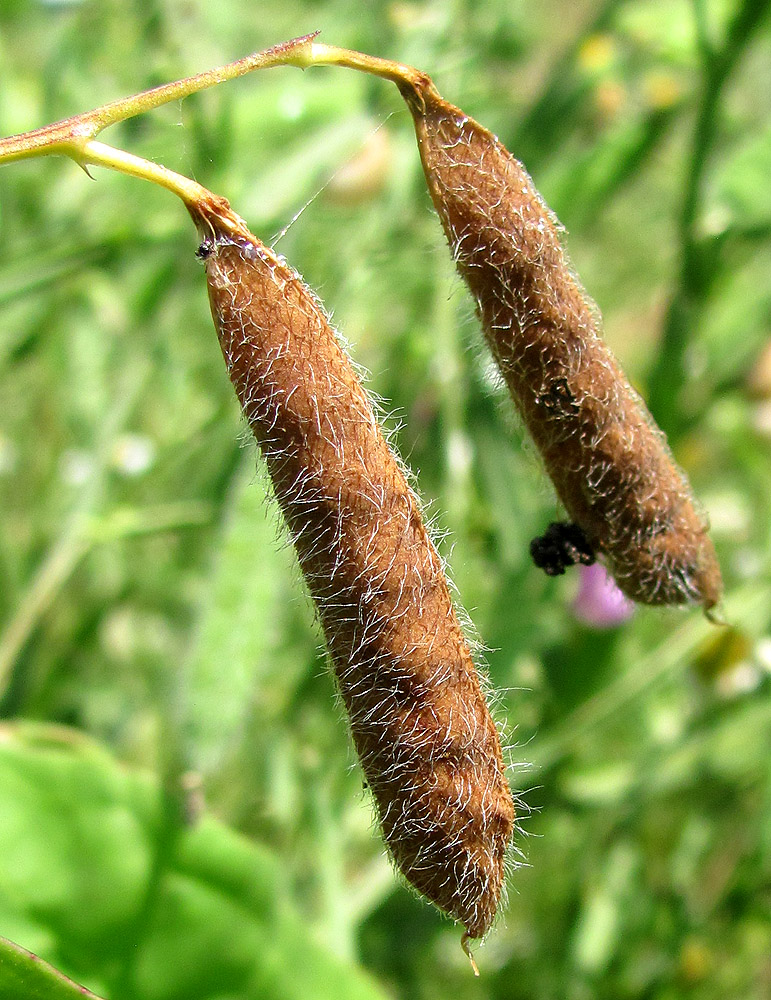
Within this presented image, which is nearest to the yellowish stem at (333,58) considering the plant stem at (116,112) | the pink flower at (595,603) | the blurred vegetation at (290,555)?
the plant stem at (116,112)

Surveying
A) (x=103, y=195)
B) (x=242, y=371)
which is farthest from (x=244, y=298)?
(x=103, y=195)

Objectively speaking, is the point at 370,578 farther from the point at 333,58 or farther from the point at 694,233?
the point at 694,233

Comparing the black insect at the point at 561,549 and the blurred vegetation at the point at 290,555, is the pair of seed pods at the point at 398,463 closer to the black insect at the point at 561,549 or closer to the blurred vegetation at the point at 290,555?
the black insect at the point at 561,549

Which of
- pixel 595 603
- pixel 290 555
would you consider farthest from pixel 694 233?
pixel 290 555

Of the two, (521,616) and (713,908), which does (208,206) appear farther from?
(713,908)

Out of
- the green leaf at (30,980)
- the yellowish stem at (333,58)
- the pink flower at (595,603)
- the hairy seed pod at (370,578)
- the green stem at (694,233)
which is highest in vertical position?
the green stem at (694,233)
